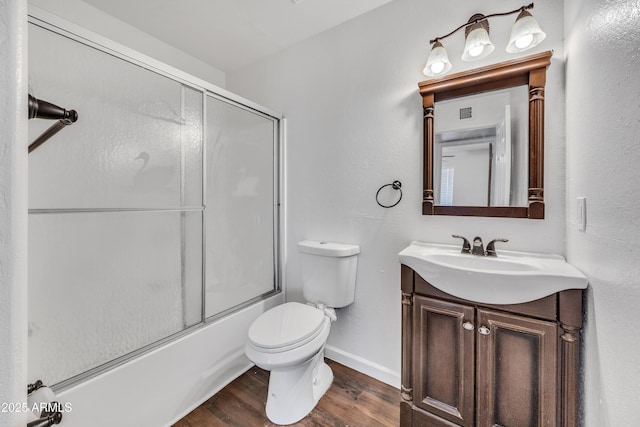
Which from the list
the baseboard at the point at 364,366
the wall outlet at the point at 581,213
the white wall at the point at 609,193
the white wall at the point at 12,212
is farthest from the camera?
the baseboard at the point at 364,366

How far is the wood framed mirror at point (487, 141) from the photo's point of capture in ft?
4.02

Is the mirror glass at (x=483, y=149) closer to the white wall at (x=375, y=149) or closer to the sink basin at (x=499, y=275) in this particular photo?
the white wall at (x=375, y=149)

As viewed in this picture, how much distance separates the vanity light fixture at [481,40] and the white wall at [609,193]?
0.14 m

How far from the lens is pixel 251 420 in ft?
4.50

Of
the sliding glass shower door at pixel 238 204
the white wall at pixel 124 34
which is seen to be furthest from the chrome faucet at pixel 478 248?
the white wall at pixel 124 34

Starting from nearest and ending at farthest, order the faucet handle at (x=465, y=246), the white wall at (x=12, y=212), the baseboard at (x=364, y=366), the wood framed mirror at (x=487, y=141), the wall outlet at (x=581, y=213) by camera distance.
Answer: the white wall at (x=12, y=212), the wall outlet at (x=581, y=213), the wood framed mirror at (x=487, y=141), the faucet handle at (x=465, y=246), the baseboard at (x=364, y=366)

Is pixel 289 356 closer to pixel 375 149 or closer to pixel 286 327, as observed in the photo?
pixel 286 327

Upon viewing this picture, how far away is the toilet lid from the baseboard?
1.67 ft

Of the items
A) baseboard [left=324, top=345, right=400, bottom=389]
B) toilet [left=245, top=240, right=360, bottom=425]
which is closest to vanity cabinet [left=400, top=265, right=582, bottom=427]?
baseboard [left=324, top=345, right=400, bottom=389]

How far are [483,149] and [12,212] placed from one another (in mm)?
1666

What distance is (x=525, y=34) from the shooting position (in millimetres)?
1154

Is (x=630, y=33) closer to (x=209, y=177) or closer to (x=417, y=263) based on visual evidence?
(x=417, y=263)

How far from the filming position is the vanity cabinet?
0.95m

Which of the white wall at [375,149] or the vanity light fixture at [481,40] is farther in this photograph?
the white wall at [375,149]
